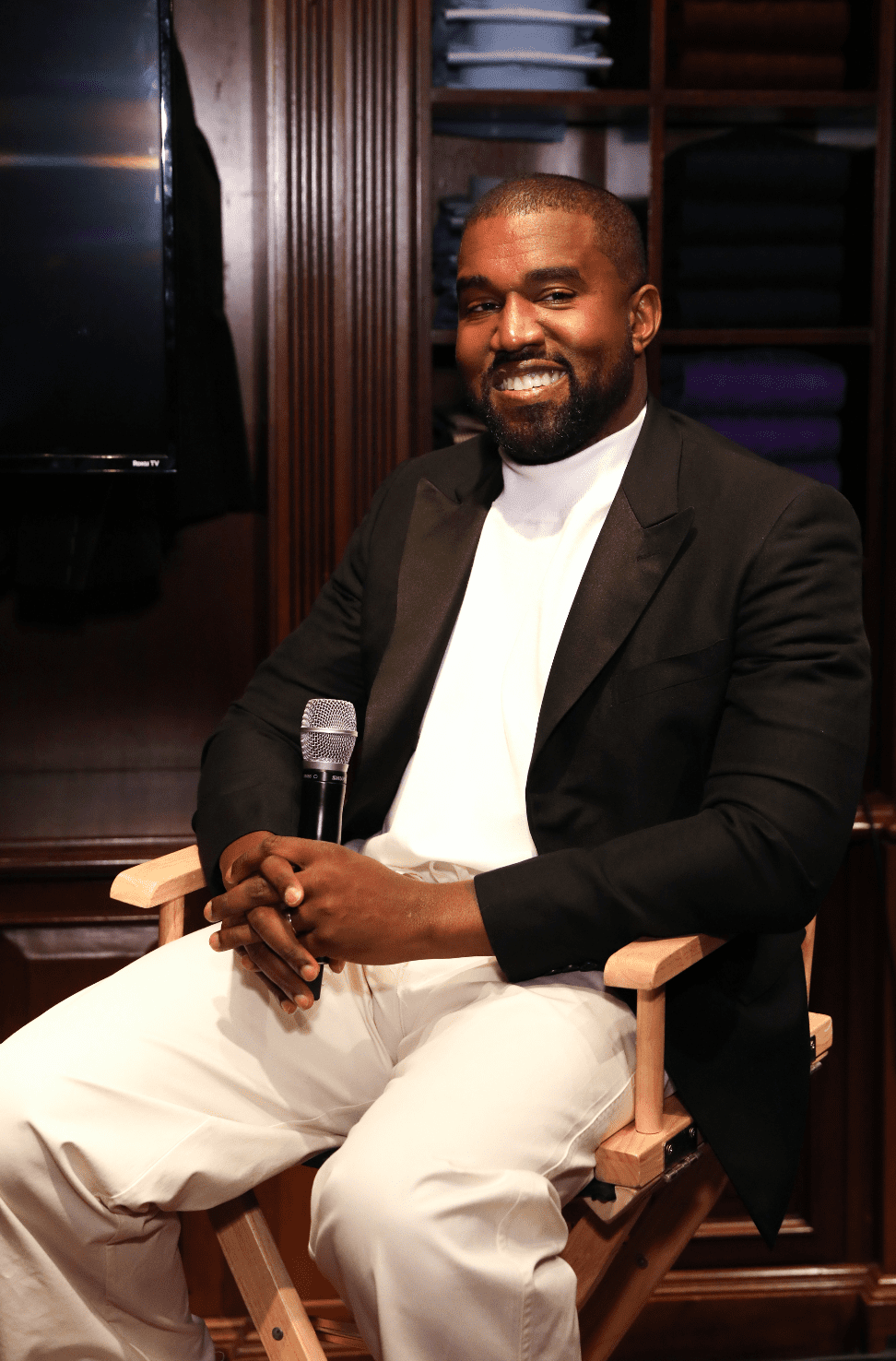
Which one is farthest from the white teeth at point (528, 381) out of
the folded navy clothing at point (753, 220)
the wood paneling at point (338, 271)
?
the folded navy clothing at point (753, 220)

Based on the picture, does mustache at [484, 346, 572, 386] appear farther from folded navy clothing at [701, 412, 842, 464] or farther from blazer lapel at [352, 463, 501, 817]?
folded navy clothing at [701, 412, 842, 464]

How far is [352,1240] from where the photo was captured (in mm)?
1310

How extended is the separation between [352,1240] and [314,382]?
139 centimetres

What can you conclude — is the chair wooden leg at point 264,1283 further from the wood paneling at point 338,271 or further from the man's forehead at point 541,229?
the man's forehead at point 541,229

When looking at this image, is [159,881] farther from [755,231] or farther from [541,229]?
[755,231]

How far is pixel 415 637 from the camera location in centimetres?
181

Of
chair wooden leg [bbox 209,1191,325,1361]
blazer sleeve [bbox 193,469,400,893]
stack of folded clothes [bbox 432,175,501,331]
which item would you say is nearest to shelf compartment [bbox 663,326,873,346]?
stack of folded clothes [bbox 432,175,501,331]

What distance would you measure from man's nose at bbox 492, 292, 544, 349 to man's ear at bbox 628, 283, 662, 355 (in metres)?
0.15

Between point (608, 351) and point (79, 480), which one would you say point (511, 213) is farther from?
point (79, 480)

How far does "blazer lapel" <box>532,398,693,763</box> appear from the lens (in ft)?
5.38

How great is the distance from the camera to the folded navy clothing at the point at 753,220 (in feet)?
7.40

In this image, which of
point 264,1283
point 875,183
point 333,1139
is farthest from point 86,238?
point 264,1283

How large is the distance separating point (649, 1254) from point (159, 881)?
0.77 m

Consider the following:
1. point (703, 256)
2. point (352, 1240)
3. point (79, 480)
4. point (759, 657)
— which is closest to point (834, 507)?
point (759, 657)
